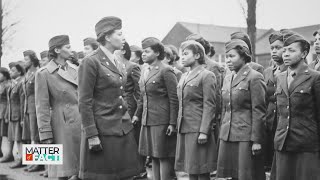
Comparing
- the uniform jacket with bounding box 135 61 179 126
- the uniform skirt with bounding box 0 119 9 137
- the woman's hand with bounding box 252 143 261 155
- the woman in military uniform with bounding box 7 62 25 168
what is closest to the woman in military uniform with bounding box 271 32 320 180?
the woman's hand with bounding box 252 143 261 155

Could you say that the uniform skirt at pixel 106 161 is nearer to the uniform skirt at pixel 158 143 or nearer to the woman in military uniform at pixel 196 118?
the woman in military uniform at pixel 196 118

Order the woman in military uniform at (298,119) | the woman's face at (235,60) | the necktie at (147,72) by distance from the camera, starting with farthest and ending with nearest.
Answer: the necktie at (147,72) < the woman's face at (235,60) < the woman in military uniform at (298,119)

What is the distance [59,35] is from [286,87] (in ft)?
11.2

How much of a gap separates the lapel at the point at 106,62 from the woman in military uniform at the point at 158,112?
196 centimetres

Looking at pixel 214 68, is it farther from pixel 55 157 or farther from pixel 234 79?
pixel 55 157

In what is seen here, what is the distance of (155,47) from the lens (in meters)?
7.15

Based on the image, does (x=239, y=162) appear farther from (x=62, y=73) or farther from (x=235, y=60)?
(x=62, y=73)

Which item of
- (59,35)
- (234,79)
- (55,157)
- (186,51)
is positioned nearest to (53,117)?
(55,157)

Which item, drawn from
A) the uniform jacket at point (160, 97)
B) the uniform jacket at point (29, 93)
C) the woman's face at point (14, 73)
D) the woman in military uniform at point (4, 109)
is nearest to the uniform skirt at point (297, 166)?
the uniform jacket at point (160, 97)

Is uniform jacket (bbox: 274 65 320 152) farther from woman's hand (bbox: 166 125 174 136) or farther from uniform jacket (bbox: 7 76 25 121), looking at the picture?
uniform jacket (bbox: 7 76 25 121)

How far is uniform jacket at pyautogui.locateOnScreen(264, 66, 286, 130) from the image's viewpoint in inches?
237

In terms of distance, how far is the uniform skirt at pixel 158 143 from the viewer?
6.85 m

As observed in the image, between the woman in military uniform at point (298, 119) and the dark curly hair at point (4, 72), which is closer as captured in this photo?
the woman in military uniform at point (298, 119)

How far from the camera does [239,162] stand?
5.64 meters
